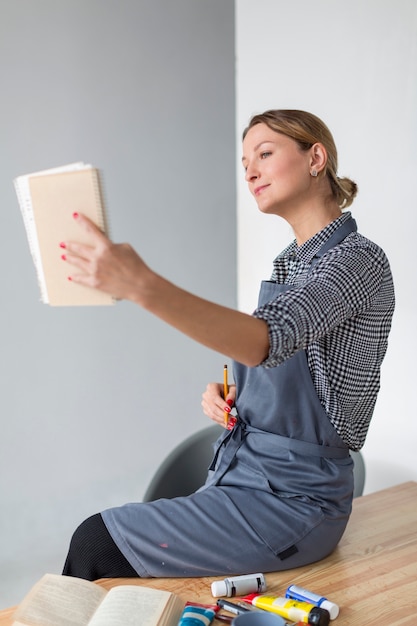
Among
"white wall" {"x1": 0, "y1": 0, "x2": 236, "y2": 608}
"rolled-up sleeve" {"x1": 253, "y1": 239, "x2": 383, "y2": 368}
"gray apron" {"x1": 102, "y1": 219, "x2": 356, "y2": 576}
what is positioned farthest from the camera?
"white wall" {"x1": 0, "y1": 0, "x2": 236, "y2": 608}

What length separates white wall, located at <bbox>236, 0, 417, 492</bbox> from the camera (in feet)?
6.42

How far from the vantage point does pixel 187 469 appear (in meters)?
1.98

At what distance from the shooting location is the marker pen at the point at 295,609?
44.6 inches

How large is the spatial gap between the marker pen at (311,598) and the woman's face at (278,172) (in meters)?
0.76

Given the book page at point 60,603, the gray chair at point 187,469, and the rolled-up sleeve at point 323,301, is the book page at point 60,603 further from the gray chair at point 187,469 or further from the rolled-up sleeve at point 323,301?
the gray chair at point 187,469

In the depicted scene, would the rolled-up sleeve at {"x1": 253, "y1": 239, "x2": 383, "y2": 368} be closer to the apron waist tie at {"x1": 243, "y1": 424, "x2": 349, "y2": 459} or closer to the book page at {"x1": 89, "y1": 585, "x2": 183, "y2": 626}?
the apron waist tie at {"x1": 243, "y1": 424, "x2": 349, "y2": 459}

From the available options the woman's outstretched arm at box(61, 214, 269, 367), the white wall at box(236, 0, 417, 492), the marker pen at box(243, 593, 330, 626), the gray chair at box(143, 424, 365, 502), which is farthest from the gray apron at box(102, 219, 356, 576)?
the white wall at box(236, 0, 417, 492)

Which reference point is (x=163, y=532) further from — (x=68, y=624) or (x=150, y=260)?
(x=150, y=260)

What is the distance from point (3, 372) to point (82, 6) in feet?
4.34

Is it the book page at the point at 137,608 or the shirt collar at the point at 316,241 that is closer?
the book page at the point at 137,608

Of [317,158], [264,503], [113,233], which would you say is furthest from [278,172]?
[113,233]

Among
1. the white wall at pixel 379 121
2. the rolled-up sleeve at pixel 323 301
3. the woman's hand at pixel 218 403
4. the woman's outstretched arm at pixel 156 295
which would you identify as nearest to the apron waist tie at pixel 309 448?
the woman's hand at pixel 218 403

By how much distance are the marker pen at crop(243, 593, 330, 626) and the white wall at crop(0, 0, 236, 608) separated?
4.80ft

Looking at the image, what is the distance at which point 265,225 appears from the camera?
2.66m
